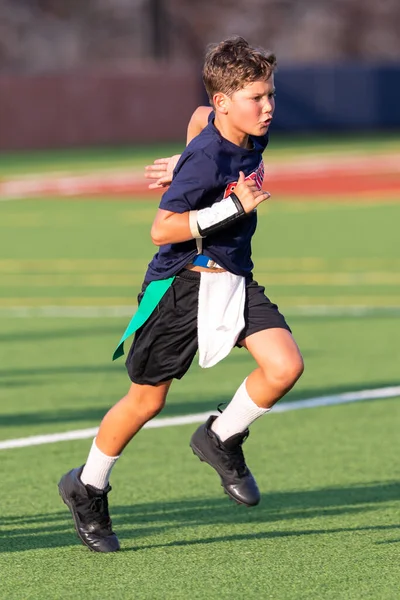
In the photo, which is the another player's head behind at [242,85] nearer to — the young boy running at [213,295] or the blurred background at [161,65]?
A: the young boy running at [213,295]

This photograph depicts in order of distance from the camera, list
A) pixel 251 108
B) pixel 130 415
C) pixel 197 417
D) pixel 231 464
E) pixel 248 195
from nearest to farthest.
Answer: pixel 248 195, pixel 251 108, pixel 130 415, pixel 231 464, pixel 197 417

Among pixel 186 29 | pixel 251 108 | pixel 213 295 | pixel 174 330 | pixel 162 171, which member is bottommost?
pixel 186 29

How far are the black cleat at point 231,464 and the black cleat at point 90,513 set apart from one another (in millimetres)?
472

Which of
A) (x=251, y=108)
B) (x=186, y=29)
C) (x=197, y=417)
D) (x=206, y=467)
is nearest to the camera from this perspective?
(x=251, y=108)

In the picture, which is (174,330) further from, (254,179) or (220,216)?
(254,179)

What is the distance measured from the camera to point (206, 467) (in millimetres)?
7793

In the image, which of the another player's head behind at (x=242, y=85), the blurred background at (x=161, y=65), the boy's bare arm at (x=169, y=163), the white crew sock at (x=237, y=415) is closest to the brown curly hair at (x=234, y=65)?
the another player's head behind at (x=242, y=85)

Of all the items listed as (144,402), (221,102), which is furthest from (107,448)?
(221,102)

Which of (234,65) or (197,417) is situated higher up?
(234,65)

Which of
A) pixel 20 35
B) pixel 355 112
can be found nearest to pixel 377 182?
pixel 355 112

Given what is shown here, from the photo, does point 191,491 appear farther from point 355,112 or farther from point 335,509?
point 355,112

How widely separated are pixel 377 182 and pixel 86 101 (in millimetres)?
14348

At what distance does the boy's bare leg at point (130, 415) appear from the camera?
6191 millimetres

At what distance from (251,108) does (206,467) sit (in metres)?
2.44
